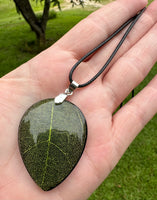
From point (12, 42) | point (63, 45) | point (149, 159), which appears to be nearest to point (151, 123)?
point (149, 159)

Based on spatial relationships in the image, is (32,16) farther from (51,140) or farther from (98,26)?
(51,140)

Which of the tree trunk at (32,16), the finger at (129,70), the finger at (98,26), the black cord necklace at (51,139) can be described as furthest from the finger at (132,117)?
the tree trunk at (32,16)

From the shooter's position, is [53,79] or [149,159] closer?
[53,79]

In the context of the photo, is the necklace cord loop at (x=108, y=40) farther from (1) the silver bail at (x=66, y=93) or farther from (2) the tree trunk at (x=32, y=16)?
(2) the tree trunk at (x=32, y=16)

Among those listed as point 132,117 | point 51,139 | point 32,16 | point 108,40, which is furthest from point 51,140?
point 32,16

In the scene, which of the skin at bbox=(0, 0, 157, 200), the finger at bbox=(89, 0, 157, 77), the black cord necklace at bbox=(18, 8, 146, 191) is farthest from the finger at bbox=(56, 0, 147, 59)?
the black cord necklace at bbox=(18, 8, 146, 191)

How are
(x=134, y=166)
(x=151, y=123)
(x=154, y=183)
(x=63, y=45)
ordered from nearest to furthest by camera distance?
(x=63, y=45) < (x=154, y=183) < (x=134, y=166) < (x=151, y=123)

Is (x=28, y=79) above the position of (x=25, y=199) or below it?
above

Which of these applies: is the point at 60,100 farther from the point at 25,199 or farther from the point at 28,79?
the point at 25,199
